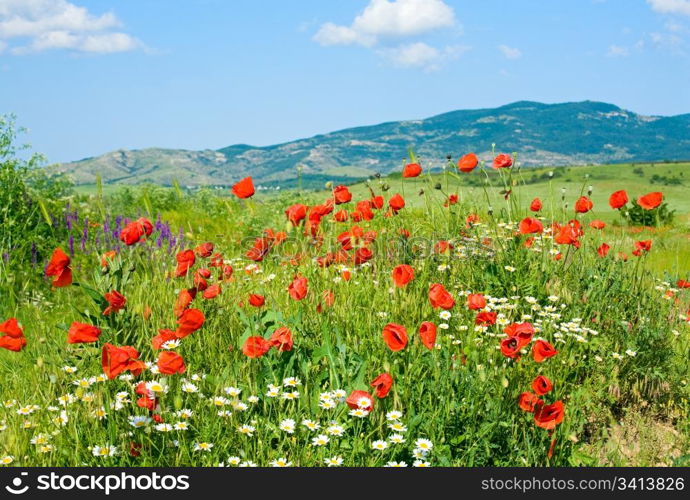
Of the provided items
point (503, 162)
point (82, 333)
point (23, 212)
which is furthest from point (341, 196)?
point (23, 212)

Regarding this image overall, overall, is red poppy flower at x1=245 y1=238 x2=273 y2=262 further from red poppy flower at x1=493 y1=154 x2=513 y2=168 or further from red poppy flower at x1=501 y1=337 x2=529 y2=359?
red poppy flower at x1=501 y1=337 x2=529 y2=359

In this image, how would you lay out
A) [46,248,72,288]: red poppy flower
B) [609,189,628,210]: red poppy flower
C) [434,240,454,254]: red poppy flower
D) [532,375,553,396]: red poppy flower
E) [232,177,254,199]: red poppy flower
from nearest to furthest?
[532,375,553,396]: red poppy flower → [46,248,72,288]: red poppy flower → [232,177,254,199]: red poppy flower → [609,189,628,210]: red poppy flower → [434,240,454,254]: red poppy flower

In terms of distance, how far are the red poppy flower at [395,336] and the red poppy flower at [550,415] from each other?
66 centimetres

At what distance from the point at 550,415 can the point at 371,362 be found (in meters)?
1.03

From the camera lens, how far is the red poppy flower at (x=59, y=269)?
10.2 ft

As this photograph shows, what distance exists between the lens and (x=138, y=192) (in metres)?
13.2

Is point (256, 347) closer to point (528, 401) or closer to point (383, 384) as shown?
point (383, 384)

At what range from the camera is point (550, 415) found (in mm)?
2699

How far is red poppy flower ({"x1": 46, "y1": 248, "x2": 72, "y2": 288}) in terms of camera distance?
311cm

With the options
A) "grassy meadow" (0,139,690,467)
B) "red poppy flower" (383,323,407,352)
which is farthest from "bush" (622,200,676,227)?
"red poppy flower" (383,323,407,352)

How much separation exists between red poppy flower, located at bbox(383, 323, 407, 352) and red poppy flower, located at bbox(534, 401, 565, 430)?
656 millimetres

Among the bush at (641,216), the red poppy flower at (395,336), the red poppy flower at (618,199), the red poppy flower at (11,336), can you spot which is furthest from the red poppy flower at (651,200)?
the bush at (641,216)

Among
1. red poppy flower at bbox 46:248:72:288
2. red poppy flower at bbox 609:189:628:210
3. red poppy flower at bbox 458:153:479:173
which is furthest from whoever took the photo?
red poppy flower at bbox 609:189:628:210
